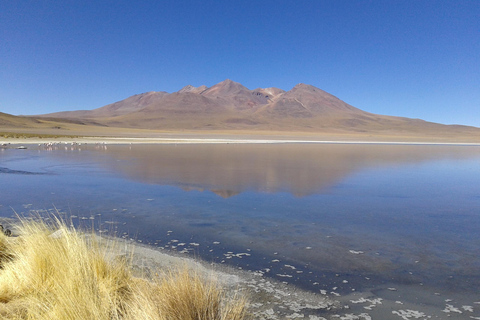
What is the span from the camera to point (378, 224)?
216 inches

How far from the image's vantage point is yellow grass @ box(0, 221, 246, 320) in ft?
7.32

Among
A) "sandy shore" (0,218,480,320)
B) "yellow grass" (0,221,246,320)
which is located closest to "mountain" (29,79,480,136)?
"sandy shore" (0,218,480,320)

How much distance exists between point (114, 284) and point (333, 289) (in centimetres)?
189

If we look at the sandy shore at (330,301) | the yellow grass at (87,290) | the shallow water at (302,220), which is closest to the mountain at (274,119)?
the shallow water at (302,220)

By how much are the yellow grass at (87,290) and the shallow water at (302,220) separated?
1331mm

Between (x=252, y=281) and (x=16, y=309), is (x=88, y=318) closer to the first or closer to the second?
(x=16, y=309)

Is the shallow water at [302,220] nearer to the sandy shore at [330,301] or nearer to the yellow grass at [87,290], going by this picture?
the sandy shore at [330,301]

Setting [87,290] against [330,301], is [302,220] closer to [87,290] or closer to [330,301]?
[330,301]

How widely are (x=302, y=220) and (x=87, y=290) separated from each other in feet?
12.6

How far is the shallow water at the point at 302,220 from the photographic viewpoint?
145 inches

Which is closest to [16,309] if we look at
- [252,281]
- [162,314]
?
[162,314]

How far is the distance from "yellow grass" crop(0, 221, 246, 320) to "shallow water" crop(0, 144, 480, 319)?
1331 mm

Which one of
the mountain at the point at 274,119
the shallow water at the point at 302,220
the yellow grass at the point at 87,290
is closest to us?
the yellow grass at the point at 87,290

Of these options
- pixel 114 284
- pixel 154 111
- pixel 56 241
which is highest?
pixel 154 111
